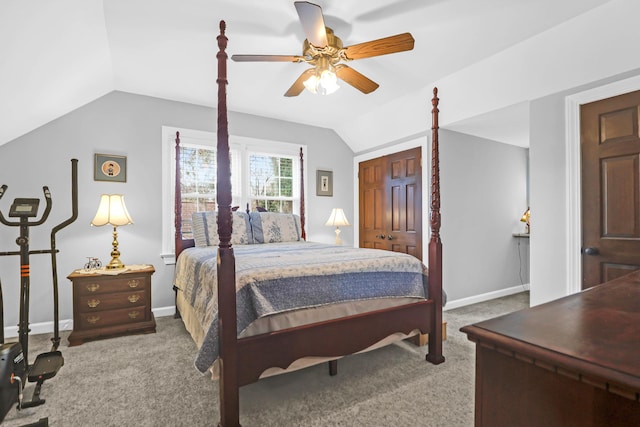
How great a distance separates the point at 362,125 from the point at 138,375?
3.79 m

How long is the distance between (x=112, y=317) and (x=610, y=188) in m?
4.33

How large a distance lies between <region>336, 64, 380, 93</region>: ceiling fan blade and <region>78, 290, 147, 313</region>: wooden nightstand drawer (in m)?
2.70

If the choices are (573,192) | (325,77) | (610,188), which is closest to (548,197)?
(573,192)

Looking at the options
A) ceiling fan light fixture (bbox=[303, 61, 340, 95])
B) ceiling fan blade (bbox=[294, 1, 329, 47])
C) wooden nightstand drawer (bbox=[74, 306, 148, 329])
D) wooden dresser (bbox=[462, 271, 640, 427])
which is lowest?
wooden nightstand drawer (bbox=[74, 306, 148, 329])

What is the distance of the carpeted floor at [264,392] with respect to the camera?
5.50ft

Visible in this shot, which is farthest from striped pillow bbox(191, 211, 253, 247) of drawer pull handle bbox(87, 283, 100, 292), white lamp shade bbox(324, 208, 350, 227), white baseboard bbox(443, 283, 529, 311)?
white baseboard bbox(443, 283, 529, 311)

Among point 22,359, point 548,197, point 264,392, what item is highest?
point 548,197

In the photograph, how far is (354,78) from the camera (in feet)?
8.11

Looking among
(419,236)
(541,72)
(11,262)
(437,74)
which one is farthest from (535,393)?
(11,262)

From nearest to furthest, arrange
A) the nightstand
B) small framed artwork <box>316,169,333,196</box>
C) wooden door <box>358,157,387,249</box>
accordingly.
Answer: the nightstand → wooden door <box>358,157,387,249</box> → small framed artwork <box>316,169,333,196</box>

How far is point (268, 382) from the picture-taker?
2057 mm

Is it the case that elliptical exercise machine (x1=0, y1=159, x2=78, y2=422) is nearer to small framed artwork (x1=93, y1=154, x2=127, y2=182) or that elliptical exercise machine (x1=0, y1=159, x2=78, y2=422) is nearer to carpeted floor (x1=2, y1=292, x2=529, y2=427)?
carpeted floor (x1=2, y1=292, x2=529, y2=427)

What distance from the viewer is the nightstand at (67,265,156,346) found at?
2723mm

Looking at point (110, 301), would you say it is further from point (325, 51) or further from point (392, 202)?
point (392, 202)
